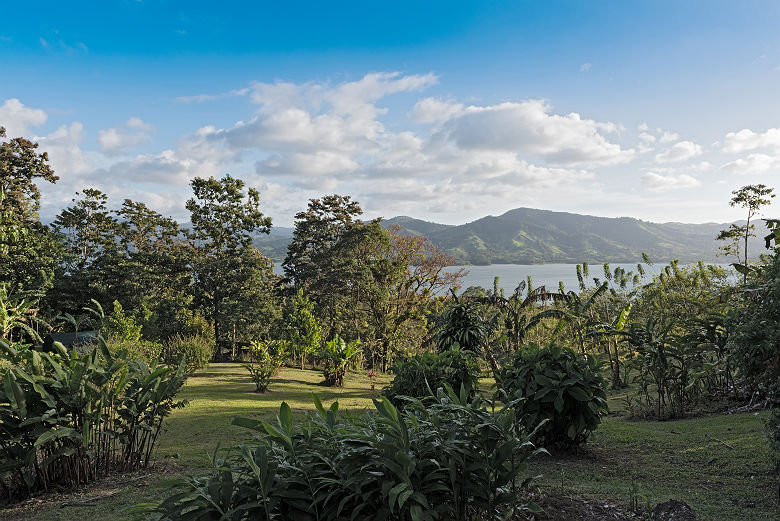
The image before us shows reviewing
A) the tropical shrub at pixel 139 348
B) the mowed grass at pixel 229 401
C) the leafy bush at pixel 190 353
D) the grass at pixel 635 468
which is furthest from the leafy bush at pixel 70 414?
the leafy bush at pixel 190 353

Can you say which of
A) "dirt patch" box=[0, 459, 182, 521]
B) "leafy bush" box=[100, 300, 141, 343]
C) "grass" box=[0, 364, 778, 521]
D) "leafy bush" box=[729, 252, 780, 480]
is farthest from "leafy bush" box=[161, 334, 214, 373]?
"leafy bush" box=[729, 252, 780, 480]

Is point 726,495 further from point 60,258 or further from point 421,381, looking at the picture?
point 60,258

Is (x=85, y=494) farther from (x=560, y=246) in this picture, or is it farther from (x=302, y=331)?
(x=560, y=246)

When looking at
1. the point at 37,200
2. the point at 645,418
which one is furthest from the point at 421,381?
the point at 37,200

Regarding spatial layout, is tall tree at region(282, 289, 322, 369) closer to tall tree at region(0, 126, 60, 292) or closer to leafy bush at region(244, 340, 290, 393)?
leafy bush at region(244, 340, 290, 393)

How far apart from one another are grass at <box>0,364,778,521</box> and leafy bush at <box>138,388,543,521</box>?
0.93 feet

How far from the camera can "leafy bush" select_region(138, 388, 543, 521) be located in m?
2.01

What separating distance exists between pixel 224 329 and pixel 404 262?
33.7 ft

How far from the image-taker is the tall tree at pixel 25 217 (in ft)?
74.5

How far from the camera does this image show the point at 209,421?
818cm

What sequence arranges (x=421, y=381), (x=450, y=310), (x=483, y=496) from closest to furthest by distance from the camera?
(x=483, y=496) → (x=421, y=381) → (x=450, y=310)

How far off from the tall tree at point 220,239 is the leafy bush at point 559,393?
21.0 m

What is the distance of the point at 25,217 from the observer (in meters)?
23.7

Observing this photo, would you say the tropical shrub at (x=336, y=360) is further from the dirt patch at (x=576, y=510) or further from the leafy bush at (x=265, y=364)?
the dirt patch at (x=576, y=510)
